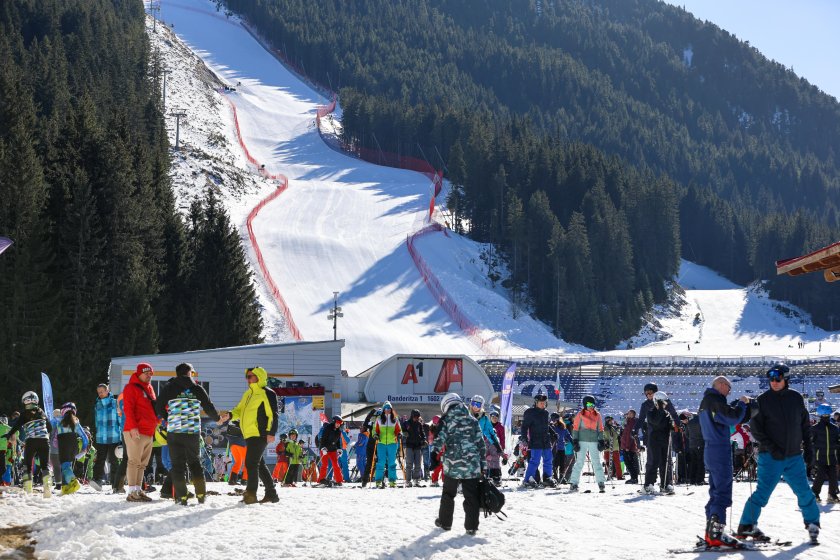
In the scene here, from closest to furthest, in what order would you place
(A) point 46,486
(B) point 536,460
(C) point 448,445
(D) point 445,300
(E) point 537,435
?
(C) point 448,445 < (A) point 46,486 < (E) point 537,435 < (B) point 536,460 < (D) point 445,300

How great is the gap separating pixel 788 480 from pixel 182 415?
22.0 ft

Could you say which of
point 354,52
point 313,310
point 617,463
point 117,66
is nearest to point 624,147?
→ point 354,52

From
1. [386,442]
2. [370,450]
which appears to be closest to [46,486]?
[386,442]

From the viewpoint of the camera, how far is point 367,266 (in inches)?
2793

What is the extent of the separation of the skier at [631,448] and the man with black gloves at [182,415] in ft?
29.8

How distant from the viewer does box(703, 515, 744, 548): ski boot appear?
10.4m

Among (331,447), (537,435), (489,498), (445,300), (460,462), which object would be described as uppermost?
(445,300)

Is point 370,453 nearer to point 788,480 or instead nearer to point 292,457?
point 292,457

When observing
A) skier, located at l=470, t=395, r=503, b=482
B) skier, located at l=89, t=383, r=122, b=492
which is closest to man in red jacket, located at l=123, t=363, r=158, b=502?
skier, located at l=89, t=383, r=122, b=492

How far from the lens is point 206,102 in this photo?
12169 centimetres

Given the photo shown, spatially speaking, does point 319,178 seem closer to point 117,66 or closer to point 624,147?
point 117,66

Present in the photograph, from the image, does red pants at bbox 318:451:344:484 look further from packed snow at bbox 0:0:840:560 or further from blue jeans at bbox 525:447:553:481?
blue jeans at bbox 525:447:553:481

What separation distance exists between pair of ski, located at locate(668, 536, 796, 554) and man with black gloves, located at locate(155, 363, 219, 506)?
557 centimetres

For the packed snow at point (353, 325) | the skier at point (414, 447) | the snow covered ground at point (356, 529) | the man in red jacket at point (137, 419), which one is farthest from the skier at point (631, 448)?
the man in red jacket at point (137, 419)
